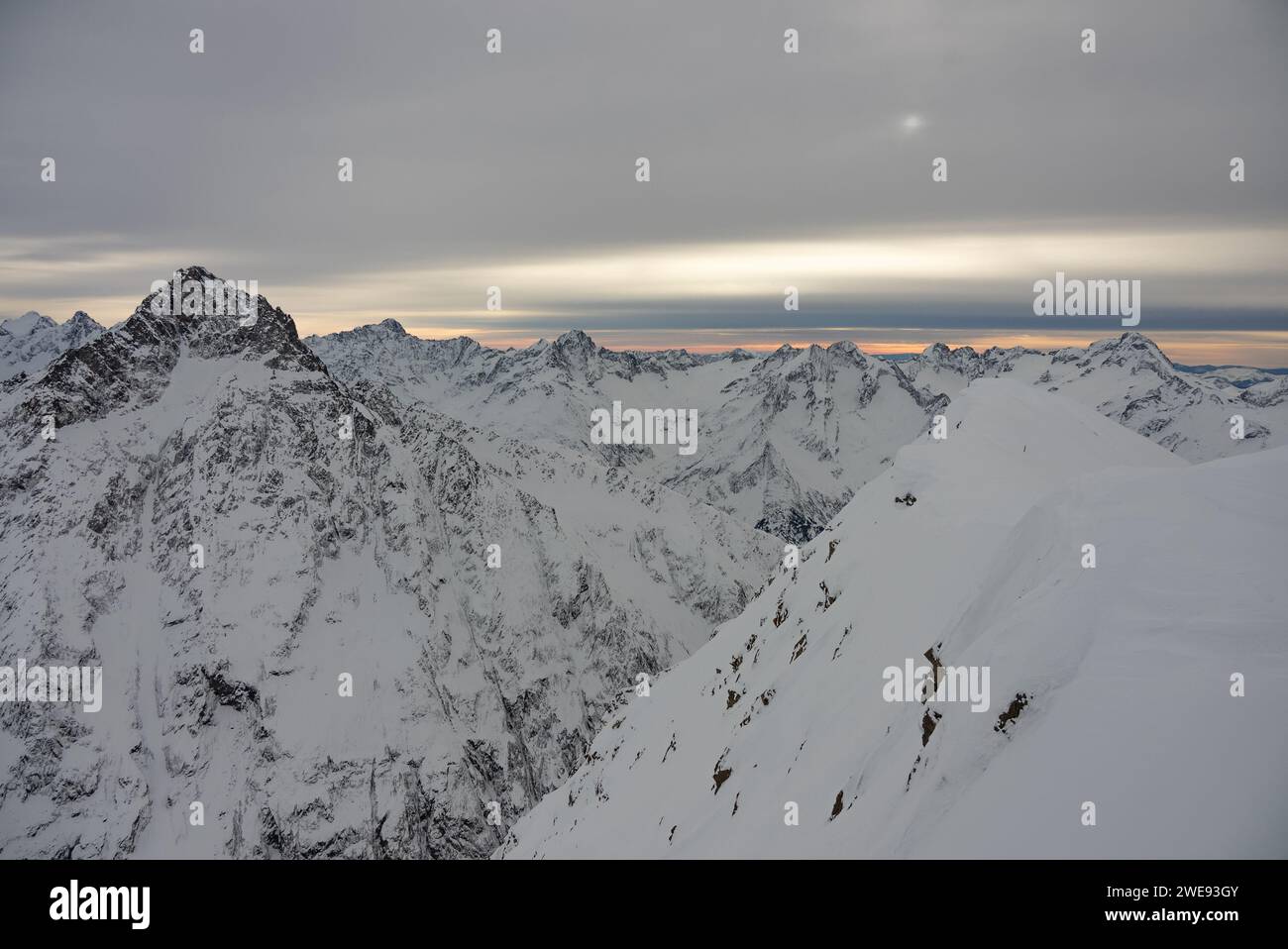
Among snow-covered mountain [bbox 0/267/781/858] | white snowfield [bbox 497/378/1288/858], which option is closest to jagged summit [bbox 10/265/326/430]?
snow-covered mountain [bbox 0/267/781/858]

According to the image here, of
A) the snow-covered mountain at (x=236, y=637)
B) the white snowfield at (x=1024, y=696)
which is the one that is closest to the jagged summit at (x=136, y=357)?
the snow-covered mountain at (x=236, y=637)

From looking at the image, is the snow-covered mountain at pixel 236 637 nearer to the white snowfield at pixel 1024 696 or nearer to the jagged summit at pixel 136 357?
the jagged summit at pixel 136 357

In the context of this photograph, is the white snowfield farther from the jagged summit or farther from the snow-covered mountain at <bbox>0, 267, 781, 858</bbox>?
the jagged summit

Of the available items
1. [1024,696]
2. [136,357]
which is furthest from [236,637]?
[1024,696]

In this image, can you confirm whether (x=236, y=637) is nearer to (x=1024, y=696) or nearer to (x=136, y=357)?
(x=136, y=357)

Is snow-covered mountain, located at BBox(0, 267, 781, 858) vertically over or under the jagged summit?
under
